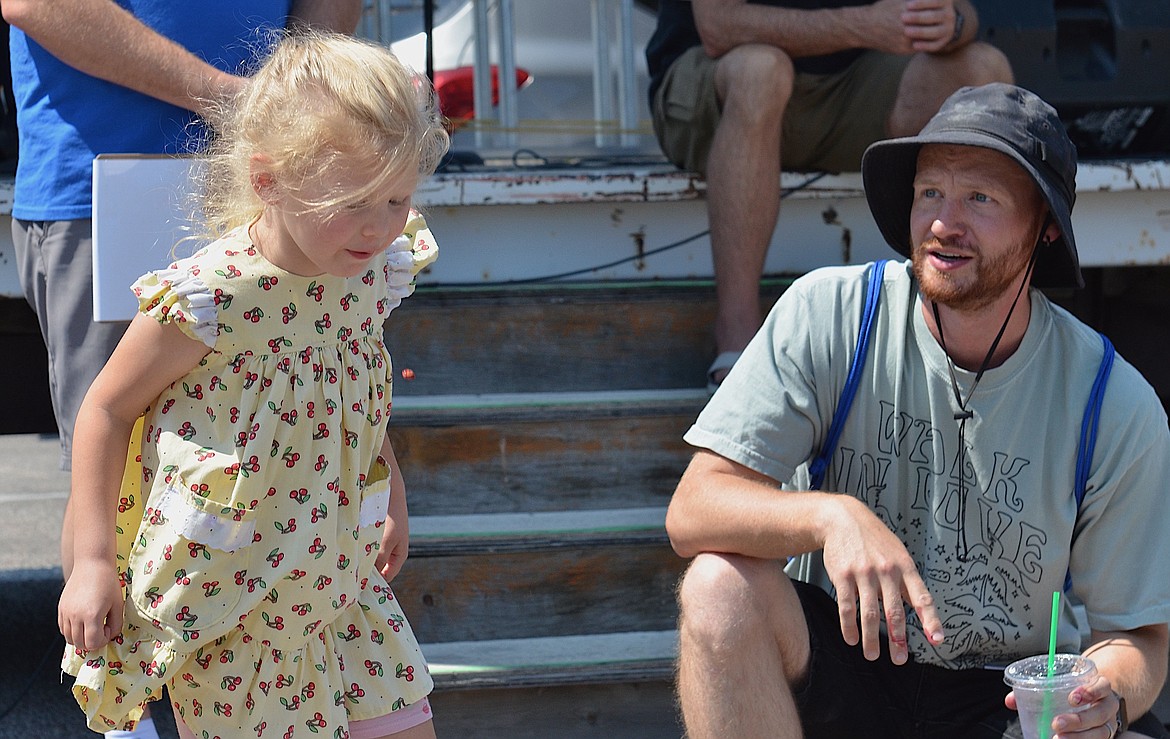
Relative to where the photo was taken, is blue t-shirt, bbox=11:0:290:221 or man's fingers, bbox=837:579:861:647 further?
blue t-shirt, bbox=11:0:290:221

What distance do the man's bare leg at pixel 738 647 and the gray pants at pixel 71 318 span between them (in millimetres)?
995

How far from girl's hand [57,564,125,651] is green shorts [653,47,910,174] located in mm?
1994

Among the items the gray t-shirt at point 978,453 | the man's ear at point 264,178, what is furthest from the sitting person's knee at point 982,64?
the man's ear at point 264,178

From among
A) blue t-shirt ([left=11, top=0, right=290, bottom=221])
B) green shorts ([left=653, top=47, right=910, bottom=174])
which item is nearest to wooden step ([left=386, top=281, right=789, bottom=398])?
green shorts ([left=653, top=47, right=910, bottom=174])

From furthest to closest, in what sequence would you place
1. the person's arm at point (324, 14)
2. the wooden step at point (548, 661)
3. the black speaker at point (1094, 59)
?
the black speaker at point (1094, 59)
the wooden step at point (548, 661)
the person's arm at point (324, 14)

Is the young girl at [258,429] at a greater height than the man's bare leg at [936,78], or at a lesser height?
lesser

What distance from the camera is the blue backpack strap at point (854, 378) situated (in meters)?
2.10

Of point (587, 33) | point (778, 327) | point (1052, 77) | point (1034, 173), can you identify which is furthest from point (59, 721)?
point (587, 33)

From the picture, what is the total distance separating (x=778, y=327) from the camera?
84.1 inches

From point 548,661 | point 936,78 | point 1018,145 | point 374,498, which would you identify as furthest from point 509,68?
point 374,498

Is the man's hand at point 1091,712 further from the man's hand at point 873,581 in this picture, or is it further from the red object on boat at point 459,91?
the red object on boat at point 459,91

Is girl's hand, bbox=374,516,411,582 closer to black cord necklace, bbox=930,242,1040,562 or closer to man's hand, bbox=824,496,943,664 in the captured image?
man's hand, bbox=824,496,943,664

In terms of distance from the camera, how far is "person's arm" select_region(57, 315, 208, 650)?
1.68 metres

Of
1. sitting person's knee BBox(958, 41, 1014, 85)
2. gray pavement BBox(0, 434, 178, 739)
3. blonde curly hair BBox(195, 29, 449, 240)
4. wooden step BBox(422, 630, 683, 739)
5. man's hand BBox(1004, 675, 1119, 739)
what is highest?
sitting person's knee BBox(958, 41, 1014, 85)
